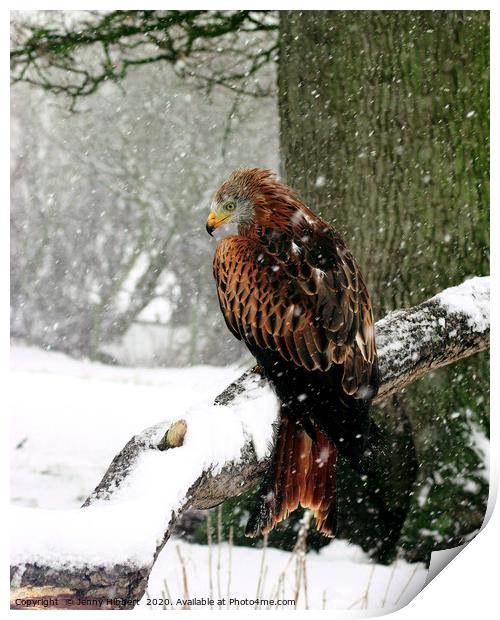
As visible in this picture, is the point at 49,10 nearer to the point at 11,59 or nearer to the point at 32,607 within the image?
the point at 11,59

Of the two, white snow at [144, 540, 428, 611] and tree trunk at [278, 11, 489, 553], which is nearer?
white snow at [144, 540, 428, 611]

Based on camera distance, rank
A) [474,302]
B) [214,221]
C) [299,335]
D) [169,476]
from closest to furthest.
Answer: [169,476] < [299,335] < [214,221] < [474,302]

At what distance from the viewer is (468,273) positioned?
2.06 m

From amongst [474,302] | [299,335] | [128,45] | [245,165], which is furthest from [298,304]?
[128,45]

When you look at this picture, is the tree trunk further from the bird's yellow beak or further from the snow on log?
the bird's yellow beak

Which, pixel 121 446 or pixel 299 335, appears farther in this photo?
pixel 121 446

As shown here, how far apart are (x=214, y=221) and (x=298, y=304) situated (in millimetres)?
340

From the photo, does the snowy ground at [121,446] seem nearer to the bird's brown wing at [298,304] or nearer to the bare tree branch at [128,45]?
the bird's brown wing at [298,304]

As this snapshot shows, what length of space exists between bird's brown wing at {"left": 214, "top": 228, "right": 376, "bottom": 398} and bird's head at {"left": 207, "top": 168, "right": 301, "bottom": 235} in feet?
0.24

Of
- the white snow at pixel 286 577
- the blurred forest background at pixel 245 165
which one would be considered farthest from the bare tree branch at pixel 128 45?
the white snow at pixel 286 577

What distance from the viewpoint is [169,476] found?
1640 millimetres

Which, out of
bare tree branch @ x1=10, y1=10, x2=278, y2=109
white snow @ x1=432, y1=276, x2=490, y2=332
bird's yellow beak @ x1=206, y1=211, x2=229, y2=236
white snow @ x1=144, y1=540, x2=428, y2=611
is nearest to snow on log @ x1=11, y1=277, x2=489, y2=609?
white snow @ x1=432, y1=276, x2=490, y2=332

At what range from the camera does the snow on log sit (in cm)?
152

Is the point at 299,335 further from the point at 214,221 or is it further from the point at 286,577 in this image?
the point at 286,577
